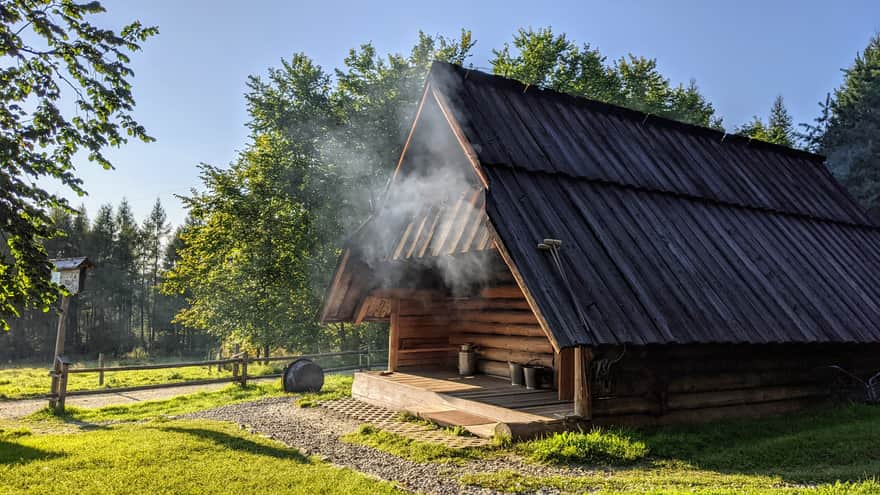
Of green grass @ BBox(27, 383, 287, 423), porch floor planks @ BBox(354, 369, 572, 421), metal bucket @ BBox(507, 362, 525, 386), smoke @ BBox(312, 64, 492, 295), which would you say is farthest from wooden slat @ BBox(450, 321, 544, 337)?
green grass @ BBox(27, 383, 287, 423)

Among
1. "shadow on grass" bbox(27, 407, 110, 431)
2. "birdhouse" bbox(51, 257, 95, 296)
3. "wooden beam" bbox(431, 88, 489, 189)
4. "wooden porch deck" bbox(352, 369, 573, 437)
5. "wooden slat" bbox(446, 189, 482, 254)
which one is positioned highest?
"wooden beam" bbox(431, 88, 489, 189)

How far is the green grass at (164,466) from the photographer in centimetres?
569

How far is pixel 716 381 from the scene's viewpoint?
9289mm

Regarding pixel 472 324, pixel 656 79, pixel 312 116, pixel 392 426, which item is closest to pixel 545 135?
pixel 472 324

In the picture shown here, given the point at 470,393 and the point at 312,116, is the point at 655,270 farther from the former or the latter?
the point at 312,116

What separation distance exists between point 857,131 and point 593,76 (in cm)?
1650

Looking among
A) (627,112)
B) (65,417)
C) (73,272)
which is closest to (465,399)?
(627,112)

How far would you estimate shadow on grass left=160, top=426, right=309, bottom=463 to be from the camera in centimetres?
732

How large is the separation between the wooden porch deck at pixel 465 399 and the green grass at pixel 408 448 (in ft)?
2.50

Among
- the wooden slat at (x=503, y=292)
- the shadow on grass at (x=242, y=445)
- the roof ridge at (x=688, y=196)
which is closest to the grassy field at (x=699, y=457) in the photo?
the shadow on grass at (x=242, y=445)

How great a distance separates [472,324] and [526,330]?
6.93 ft

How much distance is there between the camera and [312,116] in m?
24.8

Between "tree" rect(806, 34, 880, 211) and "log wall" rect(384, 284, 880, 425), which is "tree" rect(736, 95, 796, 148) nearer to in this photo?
"tree" rect(806, 34, 880, 211)

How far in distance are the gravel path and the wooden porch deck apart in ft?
3.36
